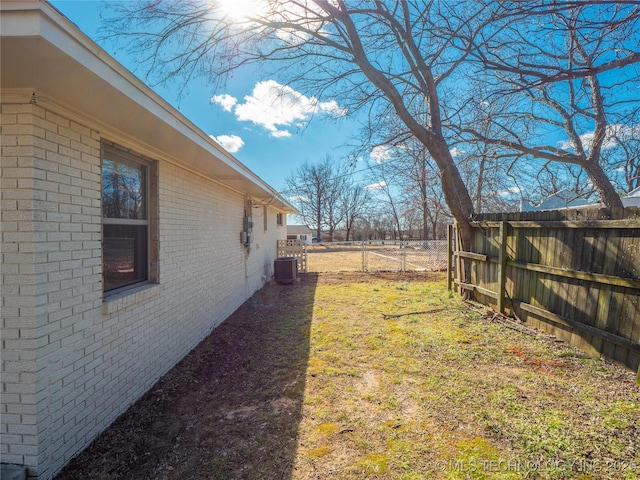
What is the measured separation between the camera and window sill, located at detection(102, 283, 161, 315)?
256cm

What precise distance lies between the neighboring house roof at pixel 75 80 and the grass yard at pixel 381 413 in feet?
8.37

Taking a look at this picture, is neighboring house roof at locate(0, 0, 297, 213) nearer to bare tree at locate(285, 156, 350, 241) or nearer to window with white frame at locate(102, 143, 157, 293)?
window with white frame at locate(102, 143, 157, 293)

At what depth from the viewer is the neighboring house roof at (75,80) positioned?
1429 millimetres

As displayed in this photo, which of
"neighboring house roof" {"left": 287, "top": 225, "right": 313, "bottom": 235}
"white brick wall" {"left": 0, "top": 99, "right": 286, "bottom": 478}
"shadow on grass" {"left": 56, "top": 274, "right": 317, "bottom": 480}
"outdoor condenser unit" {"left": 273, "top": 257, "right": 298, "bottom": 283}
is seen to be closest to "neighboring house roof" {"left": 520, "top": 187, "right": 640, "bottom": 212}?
"outdoor condenser unit" {"left": 273, "top": 257, "right": 298, "bottom": 283}

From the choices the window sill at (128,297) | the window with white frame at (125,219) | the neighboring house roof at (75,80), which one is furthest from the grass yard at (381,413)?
the neighboring house roof at (75,80)

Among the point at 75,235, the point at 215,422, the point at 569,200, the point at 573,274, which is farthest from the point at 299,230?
the point at 75,235

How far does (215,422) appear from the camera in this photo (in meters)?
2.63

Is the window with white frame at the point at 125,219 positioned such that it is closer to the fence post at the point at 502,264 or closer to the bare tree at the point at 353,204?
the fence post at the point at 502,264

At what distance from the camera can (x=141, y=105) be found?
2.27 meters

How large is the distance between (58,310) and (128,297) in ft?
2.38

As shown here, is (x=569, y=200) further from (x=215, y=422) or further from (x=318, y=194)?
(x=318, y=194)

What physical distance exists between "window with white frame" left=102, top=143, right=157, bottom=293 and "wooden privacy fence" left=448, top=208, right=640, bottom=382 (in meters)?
5.26

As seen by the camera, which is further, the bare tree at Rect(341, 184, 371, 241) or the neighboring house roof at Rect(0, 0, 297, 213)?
the bare tree at Rect(341, 184, 371, 241)

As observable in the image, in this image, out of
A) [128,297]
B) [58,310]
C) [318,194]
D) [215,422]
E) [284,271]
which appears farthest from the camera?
[318,194]
